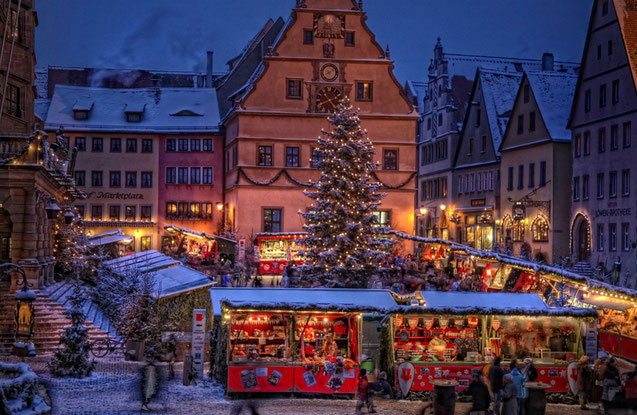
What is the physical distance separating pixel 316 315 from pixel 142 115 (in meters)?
41.8

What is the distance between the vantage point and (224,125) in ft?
200

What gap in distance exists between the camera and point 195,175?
2414 inches

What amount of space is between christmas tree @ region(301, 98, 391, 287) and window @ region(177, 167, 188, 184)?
25.7m

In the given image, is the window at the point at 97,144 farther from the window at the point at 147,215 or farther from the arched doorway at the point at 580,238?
the arched doorway at the point at 580,238

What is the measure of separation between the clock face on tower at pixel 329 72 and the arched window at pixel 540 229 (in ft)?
49.6

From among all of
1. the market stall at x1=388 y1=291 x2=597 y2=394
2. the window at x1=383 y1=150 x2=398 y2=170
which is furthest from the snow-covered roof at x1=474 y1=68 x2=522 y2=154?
the market stall at x1=388 y1=291 x2=597 y2=394

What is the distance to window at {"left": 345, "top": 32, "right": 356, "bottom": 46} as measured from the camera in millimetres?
52938

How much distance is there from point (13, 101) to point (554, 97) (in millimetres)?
32815

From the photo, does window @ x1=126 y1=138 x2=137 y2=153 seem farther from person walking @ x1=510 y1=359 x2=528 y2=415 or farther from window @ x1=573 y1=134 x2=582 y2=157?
person walking @ x1=510 y1=359 x2=528 y2=415

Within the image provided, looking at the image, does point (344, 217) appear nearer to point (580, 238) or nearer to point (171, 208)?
point (580, 238)

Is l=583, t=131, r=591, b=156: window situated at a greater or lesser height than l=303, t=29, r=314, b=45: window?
lesser

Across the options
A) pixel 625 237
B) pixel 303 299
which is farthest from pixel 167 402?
pixel 625 237

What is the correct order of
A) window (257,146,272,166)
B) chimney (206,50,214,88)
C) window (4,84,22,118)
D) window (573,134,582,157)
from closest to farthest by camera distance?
window (4,84,22,118) < window (573,134,582,157) < window (257,146,272,166) < chimney (206,50,214,88)

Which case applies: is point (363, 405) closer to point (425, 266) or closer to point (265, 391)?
point (265, 391)
